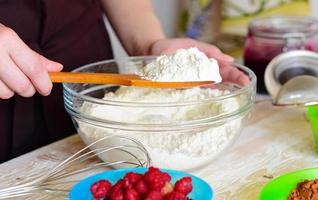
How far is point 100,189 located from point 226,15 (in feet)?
3.46

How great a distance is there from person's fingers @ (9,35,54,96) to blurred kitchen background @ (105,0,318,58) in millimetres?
875

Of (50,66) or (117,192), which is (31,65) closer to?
(50,66)

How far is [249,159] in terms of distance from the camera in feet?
2.64

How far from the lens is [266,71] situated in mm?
1043

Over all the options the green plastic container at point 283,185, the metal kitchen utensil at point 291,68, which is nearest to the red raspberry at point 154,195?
the green plastic container at point 283,185

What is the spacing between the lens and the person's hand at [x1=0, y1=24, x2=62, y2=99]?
0.66 metres

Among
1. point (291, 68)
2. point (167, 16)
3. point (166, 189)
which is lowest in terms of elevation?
point (167, 16)

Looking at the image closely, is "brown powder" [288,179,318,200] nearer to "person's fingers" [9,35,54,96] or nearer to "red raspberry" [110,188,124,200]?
"red raspberry" [110,188,124,200]

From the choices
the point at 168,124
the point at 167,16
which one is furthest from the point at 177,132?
the point at 167,16

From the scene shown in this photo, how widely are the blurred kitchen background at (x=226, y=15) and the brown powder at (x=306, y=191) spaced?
0.86 meters

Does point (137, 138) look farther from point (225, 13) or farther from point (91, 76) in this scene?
point (225, 13)

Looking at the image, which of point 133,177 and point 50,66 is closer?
point 133,177

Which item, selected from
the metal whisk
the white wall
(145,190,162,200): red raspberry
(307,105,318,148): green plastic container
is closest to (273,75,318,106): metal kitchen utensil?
(307,105,318,148): green plastic container

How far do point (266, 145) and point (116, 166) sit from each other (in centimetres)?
22
